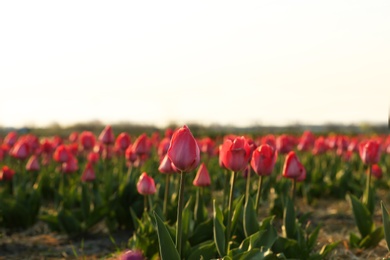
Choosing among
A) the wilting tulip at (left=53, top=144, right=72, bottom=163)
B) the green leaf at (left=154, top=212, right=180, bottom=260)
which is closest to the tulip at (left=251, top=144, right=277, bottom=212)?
the green leaf at (left=154, top=212, right=180, bottom=260)

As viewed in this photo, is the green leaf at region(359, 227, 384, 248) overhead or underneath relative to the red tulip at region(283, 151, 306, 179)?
underneath

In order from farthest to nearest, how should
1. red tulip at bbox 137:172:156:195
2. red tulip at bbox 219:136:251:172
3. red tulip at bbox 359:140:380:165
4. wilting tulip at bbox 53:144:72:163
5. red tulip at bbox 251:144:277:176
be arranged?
1. wilting tulip at bbox 53:144:72:163
2. red tulip at bbox 359:140:380:165
3. red tulip at bbox 137:172:156:195
4. red tulip at bbox 251:144:277:176
5. red tulip at bbox 219:136:251:172

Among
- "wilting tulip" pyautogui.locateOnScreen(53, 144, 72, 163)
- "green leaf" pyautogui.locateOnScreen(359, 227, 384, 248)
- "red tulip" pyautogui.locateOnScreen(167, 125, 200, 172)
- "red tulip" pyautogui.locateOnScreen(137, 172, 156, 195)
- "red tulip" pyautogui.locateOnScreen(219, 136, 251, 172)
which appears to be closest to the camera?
"red tulip" pyautogui.locateOnScreen(167, 125, 200, 172)

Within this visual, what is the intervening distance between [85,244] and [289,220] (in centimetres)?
214

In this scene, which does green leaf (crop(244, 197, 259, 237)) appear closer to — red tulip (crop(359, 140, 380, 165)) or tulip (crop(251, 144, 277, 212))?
tulip (crop(251, 144, 277, 212))

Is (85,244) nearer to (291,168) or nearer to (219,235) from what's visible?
(291,168)

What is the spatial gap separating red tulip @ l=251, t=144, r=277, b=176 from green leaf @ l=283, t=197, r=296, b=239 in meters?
0.73

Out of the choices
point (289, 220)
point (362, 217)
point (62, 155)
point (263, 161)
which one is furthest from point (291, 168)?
point (62, 155)

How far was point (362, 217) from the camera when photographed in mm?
4984

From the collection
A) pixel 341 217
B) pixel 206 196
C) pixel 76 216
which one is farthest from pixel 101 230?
pixel 341 217

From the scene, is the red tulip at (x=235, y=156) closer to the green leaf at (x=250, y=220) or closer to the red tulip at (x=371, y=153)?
the green leaf at (x=250, y=220)

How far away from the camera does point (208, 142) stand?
8.23 meters

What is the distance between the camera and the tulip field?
3.27 metres

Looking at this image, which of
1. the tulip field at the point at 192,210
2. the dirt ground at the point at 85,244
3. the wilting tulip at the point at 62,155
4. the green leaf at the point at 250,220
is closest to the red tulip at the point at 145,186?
the tulip field at the point at 192,210
